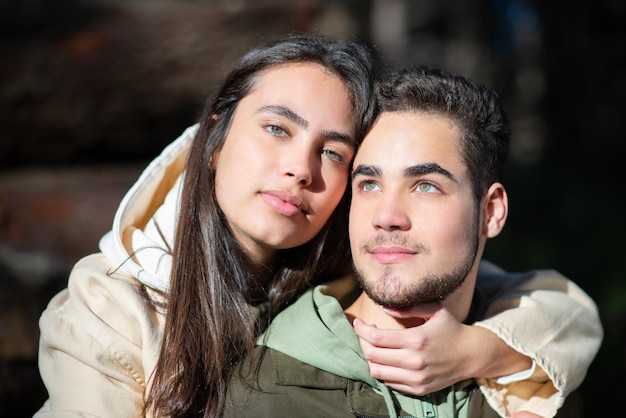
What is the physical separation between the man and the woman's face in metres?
0.13

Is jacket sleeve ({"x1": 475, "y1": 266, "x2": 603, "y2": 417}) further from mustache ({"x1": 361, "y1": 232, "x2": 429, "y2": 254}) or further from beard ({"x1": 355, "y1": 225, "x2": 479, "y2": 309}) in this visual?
mustache ({"x1": 361, "y1": 232, "x2": 429, "y2": 254})

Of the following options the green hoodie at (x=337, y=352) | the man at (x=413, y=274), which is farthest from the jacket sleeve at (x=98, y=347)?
the green hoodie at (x=337, y=352)

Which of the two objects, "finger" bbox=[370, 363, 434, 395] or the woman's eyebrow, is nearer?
"finger" bbox=[370, 363, 434, 395]

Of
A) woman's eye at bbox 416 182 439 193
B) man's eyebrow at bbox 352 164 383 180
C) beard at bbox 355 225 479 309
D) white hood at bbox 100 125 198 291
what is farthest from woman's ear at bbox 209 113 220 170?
woman's eye at bbox 416 182 439 193

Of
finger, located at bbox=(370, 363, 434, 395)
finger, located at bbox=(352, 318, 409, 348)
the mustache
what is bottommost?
finger, located at bbox=(370, 363, 434, 395)

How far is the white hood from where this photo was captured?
9.68ft

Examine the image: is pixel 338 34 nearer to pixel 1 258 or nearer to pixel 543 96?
pixel 1 258

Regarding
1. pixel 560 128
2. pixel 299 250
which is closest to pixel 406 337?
pixel 299 250

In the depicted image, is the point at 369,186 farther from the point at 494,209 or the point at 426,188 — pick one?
the point at 494,209

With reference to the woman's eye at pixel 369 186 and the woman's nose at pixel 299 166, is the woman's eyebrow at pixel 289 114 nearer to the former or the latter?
the woman's nose at pixel 299 166

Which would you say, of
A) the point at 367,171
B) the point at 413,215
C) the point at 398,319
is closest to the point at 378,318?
the point at 398,319

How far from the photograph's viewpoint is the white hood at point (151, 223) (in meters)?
2.95

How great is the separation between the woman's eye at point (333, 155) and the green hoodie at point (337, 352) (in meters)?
0.53

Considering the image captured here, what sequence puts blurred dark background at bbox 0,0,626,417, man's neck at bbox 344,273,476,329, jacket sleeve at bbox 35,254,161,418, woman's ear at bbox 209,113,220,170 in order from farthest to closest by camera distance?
blurred dark background at bbox 0,0,626,417, woman's ear at bbox 209,113,220,170, man's neck at bbox 344,273,476,329, jacket sleeve at bbox 35,254,161,418
